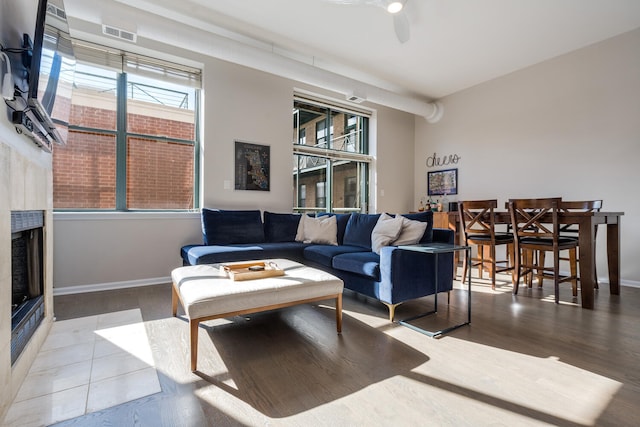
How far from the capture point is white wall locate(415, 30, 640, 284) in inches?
139

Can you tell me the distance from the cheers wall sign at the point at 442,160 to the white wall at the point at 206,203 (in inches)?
85.7

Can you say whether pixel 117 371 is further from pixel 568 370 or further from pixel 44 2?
pixel 568 370

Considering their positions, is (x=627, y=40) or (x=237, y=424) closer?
(x=237, y=424)

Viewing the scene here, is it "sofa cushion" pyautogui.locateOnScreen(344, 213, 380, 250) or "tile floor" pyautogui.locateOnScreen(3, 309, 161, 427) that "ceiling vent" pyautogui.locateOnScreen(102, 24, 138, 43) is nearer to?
"tile floor" pyautogui.locateOnScreen(3, 309, 161, 427)

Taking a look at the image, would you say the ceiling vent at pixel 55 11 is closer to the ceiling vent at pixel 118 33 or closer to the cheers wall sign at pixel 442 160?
the ceiling vent at pixel 118 33

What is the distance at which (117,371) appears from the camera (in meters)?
1.61

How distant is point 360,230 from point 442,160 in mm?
2971

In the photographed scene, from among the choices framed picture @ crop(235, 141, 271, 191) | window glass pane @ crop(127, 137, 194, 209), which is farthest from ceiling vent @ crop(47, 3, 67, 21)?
framed picture @ crop(235, 141, 271, 191)

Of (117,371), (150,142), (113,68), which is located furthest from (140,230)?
(117,371)

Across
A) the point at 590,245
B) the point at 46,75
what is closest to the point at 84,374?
the point at 46,75

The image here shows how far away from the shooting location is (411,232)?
2.83 metres

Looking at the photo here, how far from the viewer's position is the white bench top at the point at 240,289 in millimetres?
1644

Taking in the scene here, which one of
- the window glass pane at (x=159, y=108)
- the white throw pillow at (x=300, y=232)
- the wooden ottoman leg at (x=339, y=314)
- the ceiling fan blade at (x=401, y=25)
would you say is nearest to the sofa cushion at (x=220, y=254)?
the white throw pillow at (x=300, y=232)

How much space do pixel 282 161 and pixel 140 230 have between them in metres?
2.09
